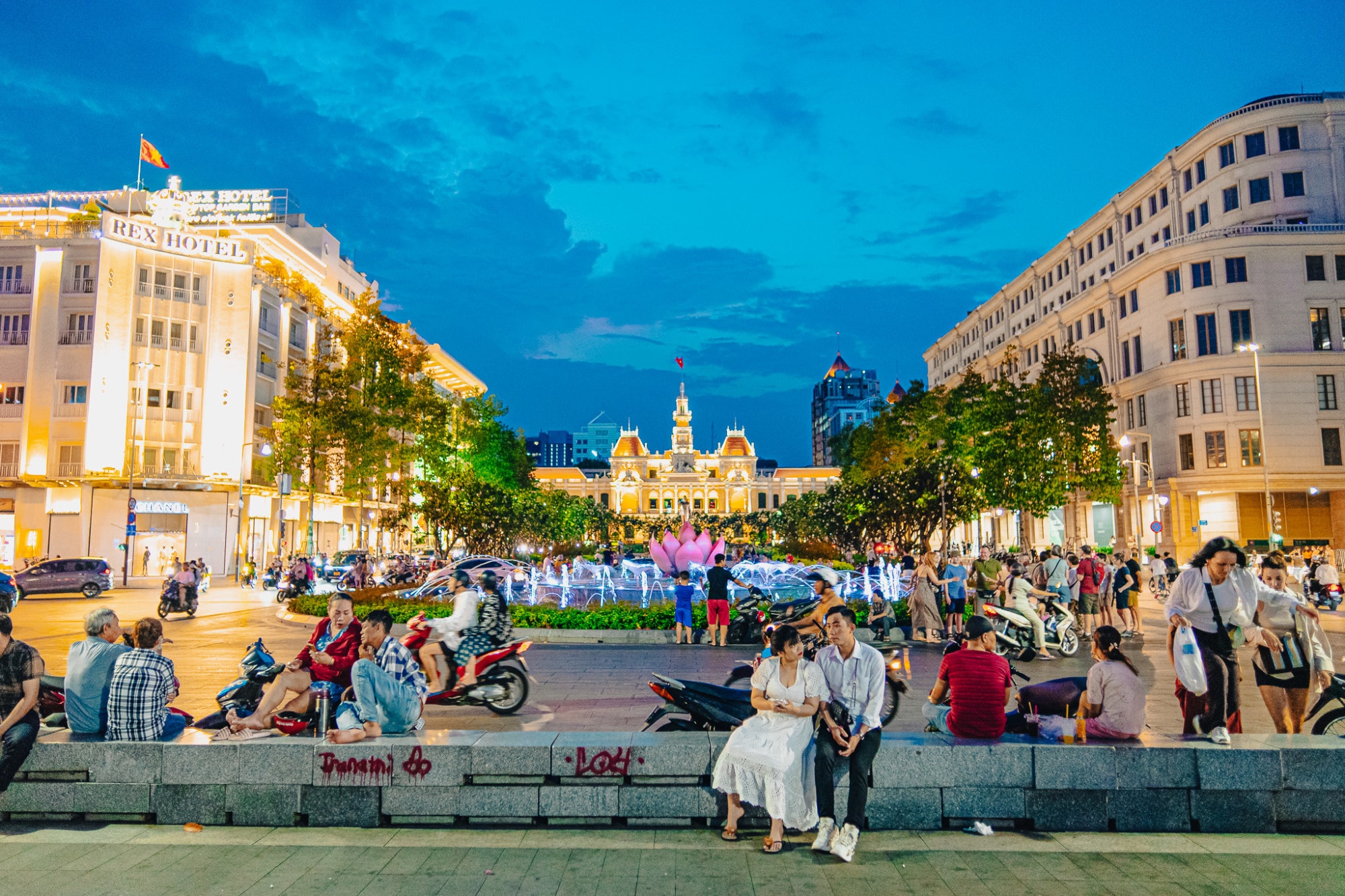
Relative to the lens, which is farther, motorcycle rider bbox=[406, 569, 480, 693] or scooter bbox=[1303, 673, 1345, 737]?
motorcycle rider bbox=[406, 569, 480, 693]

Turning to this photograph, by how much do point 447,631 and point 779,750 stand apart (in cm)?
523

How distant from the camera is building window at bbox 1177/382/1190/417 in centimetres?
4553

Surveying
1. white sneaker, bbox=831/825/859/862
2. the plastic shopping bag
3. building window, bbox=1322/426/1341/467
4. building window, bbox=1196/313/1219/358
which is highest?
building window, bbox=1196/313/1219/358

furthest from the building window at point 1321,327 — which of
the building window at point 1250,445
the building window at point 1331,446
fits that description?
the building window at point 1250,445

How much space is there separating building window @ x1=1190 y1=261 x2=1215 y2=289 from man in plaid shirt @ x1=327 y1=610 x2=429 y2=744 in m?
49.2

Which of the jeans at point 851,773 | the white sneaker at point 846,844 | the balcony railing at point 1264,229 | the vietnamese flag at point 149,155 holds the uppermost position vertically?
the vietnamese flag at point 149,155

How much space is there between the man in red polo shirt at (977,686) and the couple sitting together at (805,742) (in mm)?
817

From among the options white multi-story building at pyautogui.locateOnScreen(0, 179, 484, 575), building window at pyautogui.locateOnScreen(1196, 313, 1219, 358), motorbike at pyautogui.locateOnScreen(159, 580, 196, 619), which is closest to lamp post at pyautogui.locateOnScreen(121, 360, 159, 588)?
white multi-story building at pyautogui.locateOnScreen(0, 179, 484, 575)

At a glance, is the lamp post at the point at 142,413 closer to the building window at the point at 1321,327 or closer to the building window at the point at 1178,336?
the building window at the point at 1178,336

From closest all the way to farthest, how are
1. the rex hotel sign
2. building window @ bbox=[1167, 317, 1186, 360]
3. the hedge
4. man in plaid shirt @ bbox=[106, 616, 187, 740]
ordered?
man in plaid shirt @ bbox=[106, 616, 187, 740], the hedge, the rex hotel sign, building window @ bbox=[1167, 317, 1186, 360]

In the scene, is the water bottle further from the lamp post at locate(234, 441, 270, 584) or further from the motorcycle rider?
the lamp post at locate(234, 441, 270, 584)

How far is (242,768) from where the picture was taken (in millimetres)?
6141

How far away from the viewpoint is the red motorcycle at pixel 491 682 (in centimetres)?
967

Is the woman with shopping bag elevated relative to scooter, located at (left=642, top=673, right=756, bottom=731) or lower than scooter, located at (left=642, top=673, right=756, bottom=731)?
elevated
